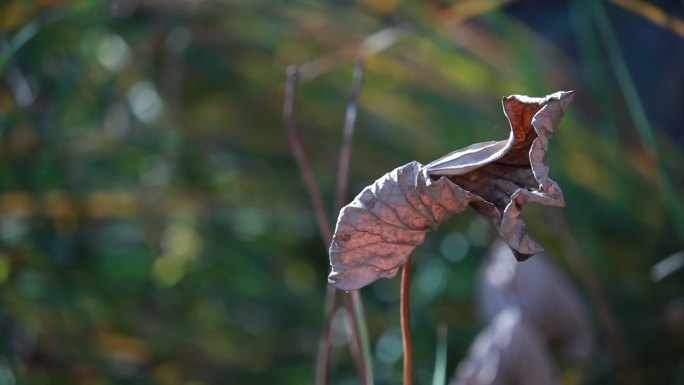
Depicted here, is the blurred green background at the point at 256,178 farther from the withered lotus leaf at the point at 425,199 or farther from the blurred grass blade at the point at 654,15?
the withered lotus leaf at the point at 425,199

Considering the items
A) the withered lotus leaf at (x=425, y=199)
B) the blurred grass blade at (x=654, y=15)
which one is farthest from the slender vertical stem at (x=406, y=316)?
the blurred grass blade at (x=654, y=15)

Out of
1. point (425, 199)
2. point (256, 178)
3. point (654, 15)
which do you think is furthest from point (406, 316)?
point (256, 178)

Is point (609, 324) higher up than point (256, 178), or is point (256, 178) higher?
point (256, 178)

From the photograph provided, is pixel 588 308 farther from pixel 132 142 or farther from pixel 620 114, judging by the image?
pixel 132 142

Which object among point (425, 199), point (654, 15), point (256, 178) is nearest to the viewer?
point (425, 199)

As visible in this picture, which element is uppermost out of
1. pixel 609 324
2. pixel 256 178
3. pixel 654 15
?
pixel 654 15

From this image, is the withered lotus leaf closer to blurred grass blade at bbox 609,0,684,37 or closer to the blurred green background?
blurred grass blade at bbox 609,0,684,37

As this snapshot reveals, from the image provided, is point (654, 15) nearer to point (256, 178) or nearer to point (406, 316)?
point (406, 316)

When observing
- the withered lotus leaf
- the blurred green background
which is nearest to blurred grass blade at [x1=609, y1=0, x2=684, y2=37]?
the blurred green background
